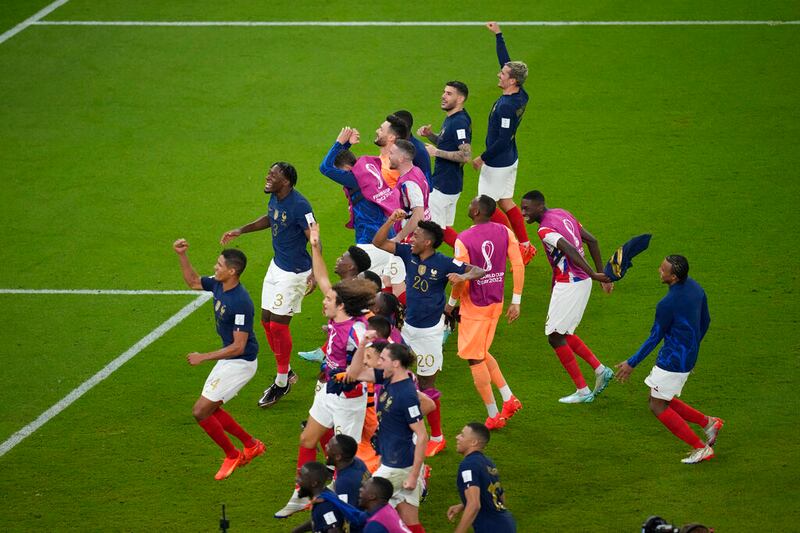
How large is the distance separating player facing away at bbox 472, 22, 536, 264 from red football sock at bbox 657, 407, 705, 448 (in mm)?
4393

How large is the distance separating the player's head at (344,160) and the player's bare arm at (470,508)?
4996 millimetres

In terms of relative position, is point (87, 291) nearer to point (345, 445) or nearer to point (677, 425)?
point (345, 445)

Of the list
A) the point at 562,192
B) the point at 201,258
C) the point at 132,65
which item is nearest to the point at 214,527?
the point at 201,258

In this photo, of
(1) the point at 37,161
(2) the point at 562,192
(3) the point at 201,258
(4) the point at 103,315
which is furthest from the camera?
(1) the point at 37,161

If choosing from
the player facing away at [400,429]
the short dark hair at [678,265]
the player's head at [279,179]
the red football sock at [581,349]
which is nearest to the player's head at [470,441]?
the player facing away at [400,429]

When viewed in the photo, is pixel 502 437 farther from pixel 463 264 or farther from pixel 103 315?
pixel 103 315

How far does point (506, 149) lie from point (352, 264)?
14.3 feet

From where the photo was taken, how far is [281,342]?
1217cm

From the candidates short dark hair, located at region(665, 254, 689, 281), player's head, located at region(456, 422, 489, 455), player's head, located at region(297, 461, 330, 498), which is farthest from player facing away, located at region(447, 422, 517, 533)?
short dark hair, located at region(665, 254, 689, 281)

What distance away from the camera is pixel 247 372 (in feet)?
35.7

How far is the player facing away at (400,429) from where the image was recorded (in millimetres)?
9109

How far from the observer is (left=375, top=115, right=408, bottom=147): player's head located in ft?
41.6

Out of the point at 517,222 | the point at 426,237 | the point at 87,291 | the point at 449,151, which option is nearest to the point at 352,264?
the point at 426,237

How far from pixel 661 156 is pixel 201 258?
23.6 feet
